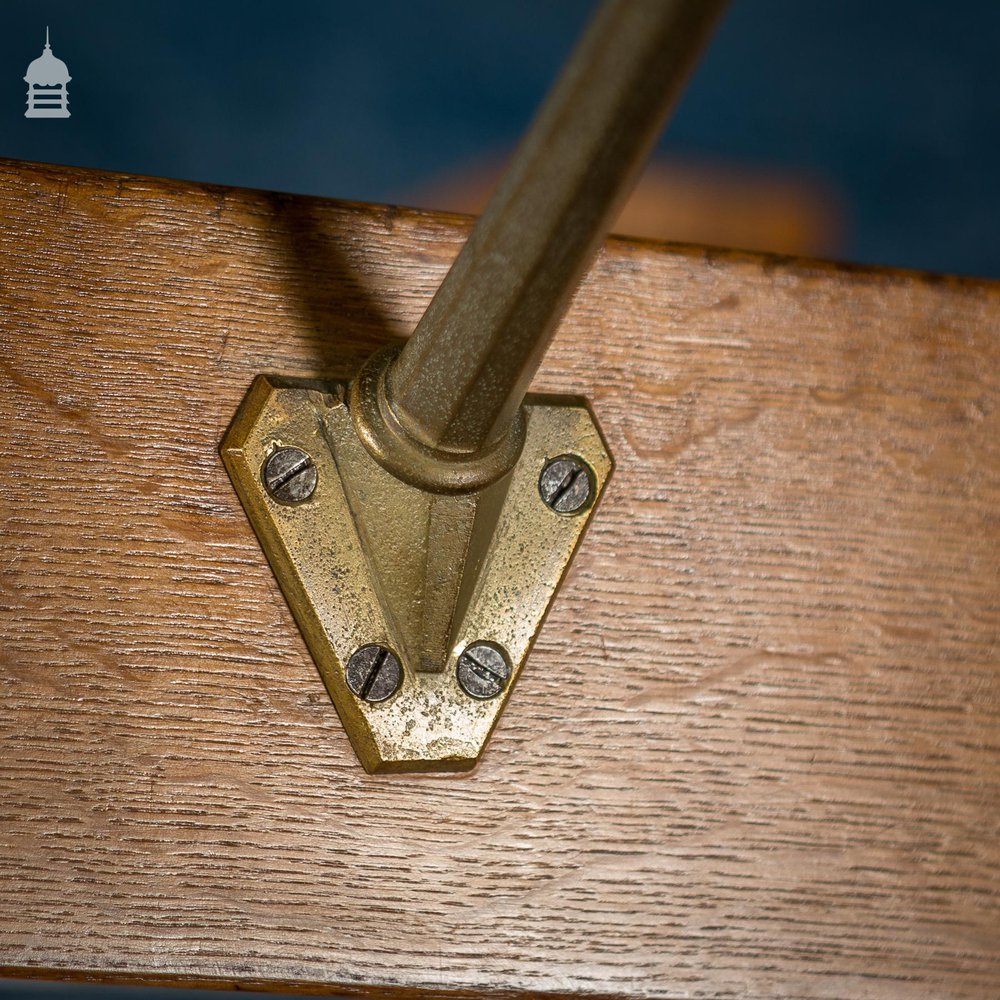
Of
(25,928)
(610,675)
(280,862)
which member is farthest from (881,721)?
(25,928)

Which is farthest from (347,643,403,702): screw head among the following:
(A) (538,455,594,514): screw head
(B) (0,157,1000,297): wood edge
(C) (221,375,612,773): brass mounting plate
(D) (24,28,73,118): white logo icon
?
(D) (24,28,73,118): white logo icon

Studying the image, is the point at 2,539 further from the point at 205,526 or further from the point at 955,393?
the point at 955,393

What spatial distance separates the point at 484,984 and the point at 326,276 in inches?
13.1

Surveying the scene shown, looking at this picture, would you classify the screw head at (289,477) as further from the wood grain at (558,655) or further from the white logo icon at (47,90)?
the white logo icon at (47,90)

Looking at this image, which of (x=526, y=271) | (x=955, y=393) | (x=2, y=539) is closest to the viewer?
(x=526, y=271)

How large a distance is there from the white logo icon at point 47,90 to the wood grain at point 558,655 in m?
0.73

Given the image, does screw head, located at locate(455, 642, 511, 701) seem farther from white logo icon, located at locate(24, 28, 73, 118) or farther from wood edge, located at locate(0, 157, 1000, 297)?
Result: white logo icon, located at locate(24, 28, 73, 118)

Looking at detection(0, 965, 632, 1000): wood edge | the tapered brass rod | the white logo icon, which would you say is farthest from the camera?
the white logo icon

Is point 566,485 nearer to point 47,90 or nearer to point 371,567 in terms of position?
point 371,567

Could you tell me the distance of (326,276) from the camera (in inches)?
20.8

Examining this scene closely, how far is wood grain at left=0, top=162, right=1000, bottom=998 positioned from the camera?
0.49 meters

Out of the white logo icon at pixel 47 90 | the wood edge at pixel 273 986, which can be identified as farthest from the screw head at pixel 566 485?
the white logo icon at pixel 47 90

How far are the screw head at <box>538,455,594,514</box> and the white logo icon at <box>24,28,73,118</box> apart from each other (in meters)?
0.86

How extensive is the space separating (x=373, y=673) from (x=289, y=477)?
9 cm
